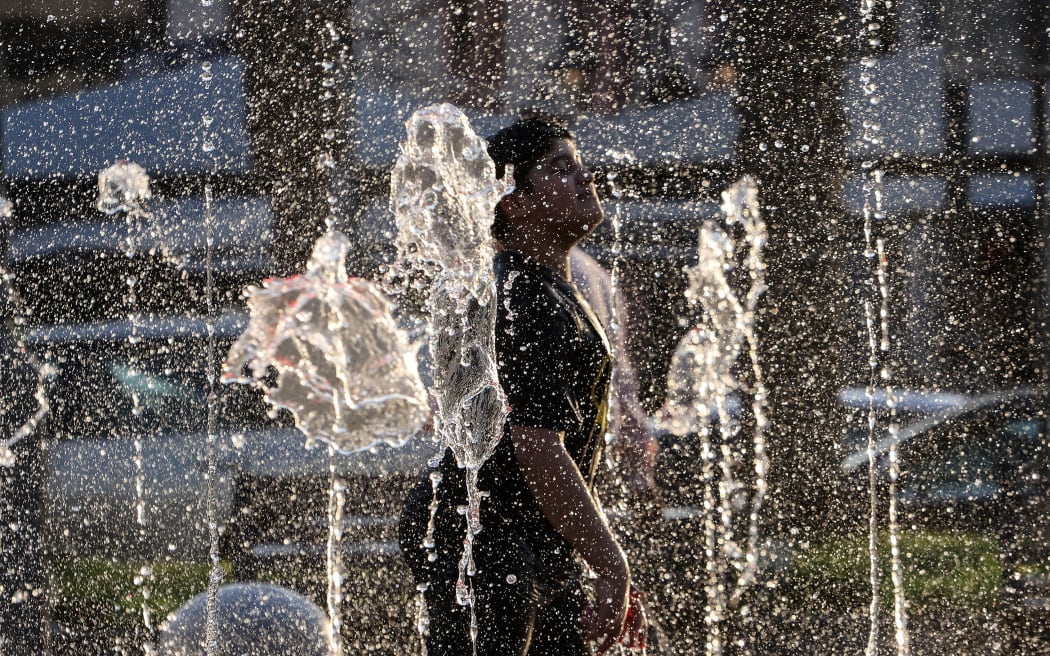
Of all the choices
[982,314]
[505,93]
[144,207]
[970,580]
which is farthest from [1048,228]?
[144,207]

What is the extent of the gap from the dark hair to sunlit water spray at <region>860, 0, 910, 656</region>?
10.2 feet

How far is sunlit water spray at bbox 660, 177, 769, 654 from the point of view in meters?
4.80

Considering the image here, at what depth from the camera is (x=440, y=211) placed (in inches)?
94.2

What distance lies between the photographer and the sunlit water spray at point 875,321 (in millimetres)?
4840

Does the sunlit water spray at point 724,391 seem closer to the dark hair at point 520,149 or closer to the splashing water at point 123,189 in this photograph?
the splashing water at point 123,189

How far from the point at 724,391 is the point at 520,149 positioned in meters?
3.06

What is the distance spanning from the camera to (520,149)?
2184mm

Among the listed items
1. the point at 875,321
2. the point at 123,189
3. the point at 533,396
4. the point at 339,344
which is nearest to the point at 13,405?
the point at 123,189

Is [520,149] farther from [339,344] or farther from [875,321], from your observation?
[875,321]

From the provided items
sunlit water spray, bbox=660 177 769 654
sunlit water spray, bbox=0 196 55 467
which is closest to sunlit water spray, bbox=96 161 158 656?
sunlit water spray, bbox=0 196 55 467

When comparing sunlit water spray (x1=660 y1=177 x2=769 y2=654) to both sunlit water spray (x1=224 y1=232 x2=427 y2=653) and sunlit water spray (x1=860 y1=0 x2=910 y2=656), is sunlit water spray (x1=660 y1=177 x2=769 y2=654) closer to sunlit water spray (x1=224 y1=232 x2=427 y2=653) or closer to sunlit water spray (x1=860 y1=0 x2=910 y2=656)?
sunlit water spray (x1=860 y1=0 x2=910 y2=656)

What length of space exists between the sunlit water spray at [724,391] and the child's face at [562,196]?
2.71 meters

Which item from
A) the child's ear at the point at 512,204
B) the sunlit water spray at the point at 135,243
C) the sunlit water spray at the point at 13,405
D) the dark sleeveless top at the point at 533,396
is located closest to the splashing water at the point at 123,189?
the sunlit water spray at the point at 135,243

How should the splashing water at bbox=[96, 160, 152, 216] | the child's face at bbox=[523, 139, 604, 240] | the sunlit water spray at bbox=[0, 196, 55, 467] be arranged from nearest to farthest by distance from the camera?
the child's face at bbox=[523, 139, 604, 240] → the sunlit water spray at bbox=[0, 196, 55, 467] → the splashing water at bbox=[96, 160, 152, 216]
